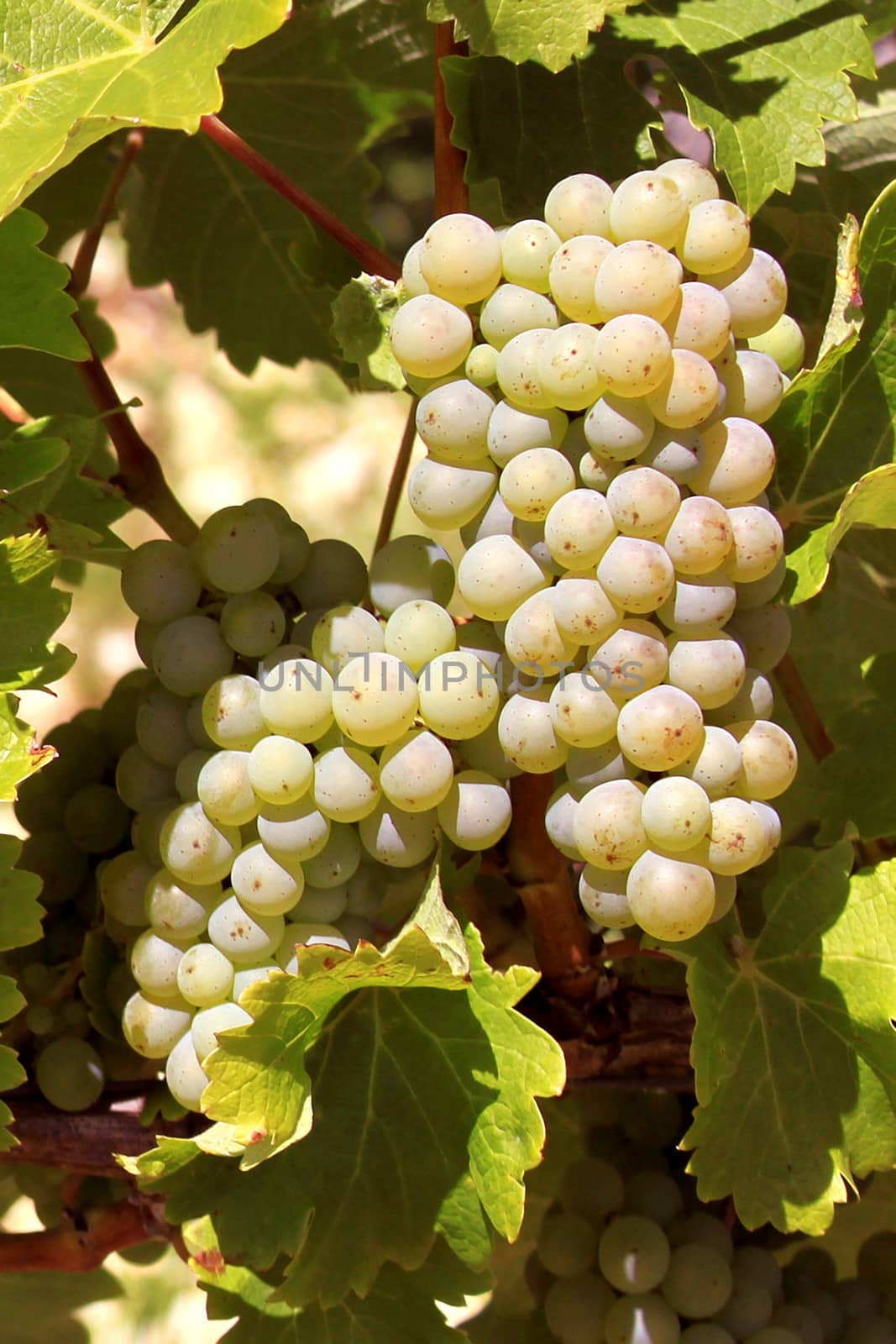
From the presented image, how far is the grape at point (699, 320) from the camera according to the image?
583mm

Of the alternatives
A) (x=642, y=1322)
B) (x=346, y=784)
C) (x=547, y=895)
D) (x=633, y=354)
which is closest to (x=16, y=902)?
(x=346, y=784)

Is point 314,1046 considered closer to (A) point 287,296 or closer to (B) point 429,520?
(B) point 429,520

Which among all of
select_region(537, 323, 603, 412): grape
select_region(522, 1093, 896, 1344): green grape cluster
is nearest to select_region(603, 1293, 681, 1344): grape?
select_region(522, 1093, 896, 1344): green grape cluster

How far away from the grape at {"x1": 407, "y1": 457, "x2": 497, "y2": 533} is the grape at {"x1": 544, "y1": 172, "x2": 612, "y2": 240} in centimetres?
11

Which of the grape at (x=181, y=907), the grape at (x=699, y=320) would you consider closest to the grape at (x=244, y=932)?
the grape at (x=181, y=907)

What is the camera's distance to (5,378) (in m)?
1.03

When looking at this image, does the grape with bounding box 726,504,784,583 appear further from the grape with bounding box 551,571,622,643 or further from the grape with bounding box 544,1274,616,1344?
the grape with bounding box 544,1274,616,1344

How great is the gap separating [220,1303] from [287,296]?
2.33ft

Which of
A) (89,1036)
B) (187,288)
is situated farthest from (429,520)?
(187,288)

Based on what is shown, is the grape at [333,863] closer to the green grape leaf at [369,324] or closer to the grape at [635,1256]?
the green grape leaf at [369,324]

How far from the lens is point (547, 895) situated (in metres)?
0.76

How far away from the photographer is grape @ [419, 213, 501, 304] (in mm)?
596

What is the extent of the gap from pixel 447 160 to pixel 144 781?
375 millimetres

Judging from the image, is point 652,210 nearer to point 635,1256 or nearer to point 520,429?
point 520,429
